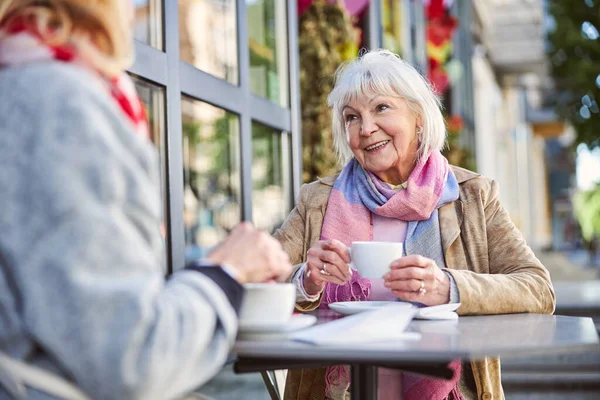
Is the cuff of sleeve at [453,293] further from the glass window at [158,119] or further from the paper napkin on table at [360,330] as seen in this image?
the glass window at [158,119]

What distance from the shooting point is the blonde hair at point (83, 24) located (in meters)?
1.11

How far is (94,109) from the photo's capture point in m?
1.02

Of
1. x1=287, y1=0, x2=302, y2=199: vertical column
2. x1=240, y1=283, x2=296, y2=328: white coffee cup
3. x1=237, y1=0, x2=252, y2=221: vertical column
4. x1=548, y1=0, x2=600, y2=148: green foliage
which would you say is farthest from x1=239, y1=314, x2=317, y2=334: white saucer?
x1=548, y1=0, x2=600, y2=148: green foliage

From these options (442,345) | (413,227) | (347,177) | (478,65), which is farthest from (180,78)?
(478,65)

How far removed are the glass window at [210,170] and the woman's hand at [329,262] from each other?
3.78 feet

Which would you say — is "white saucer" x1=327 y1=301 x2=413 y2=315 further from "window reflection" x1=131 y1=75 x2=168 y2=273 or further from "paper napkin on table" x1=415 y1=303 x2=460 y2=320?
"window reflection" x1=131 y1=75 x2=168 y2=273

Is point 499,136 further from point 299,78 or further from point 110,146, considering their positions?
point 110,146

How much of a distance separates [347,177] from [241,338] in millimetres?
1036

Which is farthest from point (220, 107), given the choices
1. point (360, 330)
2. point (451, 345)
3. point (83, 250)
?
point (83, 250)

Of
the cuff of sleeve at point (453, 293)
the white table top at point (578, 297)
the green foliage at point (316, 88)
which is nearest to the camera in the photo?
the cuff of sleeve at point (453, 293)

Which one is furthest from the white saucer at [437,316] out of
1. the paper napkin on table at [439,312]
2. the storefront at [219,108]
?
the storefront at [219,108]

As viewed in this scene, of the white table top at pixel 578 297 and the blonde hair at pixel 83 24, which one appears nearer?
the blonde hair at pixel 83 24

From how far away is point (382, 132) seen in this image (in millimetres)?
2191

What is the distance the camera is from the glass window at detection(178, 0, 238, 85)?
3.11 m
